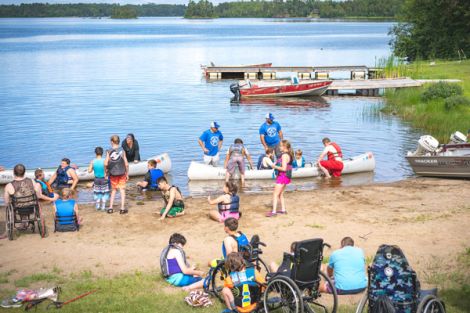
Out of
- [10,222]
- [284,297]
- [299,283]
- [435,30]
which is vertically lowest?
[10,222]

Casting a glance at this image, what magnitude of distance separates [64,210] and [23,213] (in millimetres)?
913

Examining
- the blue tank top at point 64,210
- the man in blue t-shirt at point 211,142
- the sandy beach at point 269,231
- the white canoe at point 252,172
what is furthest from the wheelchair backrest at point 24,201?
the white canoe at point 252,172

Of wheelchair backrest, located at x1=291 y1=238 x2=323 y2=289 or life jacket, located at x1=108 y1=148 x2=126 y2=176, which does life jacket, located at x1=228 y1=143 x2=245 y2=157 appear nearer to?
life jacket, located at x1=108 y1=148 x2=126 y2=176

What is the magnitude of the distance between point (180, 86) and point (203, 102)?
10200 millimetres

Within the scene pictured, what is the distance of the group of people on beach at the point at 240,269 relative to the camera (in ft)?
30.8

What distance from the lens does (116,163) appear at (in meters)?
15.5

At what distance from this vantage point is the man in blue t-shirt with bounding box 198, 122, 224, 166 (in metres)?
20.2

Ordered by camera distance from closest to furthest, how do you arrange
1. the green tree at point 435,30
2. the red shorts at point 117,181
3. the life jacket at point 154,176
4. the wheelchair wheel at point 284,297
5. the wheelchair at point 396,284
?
1. the wheelchair at point 396,284
2. the wheelchair wheel at point 284,297
3. the red shorts at point 117,181
4. the life jacket at point 154,176
5. the green tree at point 435,30

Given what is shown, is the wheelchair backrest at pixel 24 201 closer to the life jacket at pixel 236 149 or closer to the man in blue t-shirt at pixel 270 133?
the life jacket at pixel 236 149

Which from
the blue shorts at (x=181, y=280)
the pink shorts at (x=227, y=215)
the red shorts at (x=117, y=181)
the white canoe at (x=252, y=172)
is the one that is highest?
the red shorts at (x=117, y=181)

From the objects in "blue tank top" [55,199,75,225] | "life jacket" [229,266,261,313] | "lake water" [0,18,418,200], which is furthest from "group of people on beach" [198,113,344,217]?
"life jacket" [229,266,261,313]

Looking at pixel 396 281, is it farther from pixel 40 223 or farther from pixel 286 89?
pixel 286 89

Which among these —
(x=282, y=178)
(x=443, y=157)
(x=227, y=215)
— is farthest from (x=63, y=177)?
(x=443, y=157)

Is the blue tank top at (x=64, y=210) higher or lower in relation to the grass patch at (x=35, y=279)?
higher
